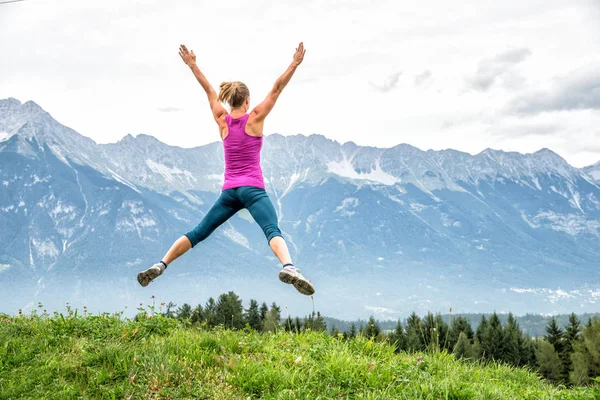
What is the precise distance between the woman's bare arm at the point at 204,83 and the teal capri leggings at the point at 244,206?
1.25 meters

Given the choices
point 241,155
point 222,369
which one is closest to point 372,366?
point 222,369

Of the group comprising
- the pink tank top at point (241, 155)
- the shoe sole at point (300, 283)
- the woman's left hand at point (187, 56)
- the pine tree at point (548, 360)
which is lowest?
the pine tree at point (548, 360)

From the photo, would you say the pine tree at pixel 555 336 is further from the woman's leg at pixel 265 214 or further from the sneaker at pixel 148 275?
the sneaker at pixel 148 275

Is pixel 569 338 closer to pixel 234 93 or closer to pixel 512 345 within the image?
pixel 512 345

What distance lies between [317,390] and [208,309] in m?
75.0

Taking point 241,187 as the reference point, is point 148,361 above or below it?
below

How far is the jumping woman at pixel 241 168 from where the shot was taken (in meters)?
8.21

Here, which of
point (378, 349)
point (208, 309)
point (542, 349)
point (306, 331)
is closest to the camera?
point (378, 349)

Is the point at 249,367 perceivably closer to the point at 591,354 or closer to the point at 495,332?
the point at 591,354

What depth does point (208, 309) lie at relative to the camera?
7881 cm

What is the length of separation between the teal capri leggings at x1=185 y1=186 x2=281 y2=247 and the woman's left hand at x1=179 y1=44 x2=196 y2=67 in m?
2.32

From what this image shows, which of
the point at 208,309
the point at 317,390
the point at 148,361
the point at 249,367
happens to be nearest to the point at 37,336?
the point at 148,361

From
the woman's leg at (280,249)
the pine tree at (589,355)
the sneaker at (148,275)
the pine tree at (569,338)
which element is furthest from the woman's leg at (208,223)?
the pine tree at (569,338)

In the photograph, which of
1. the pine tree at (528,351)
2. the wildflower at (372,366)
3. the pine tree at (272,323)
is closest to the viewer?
the wildflower at (372,366)
